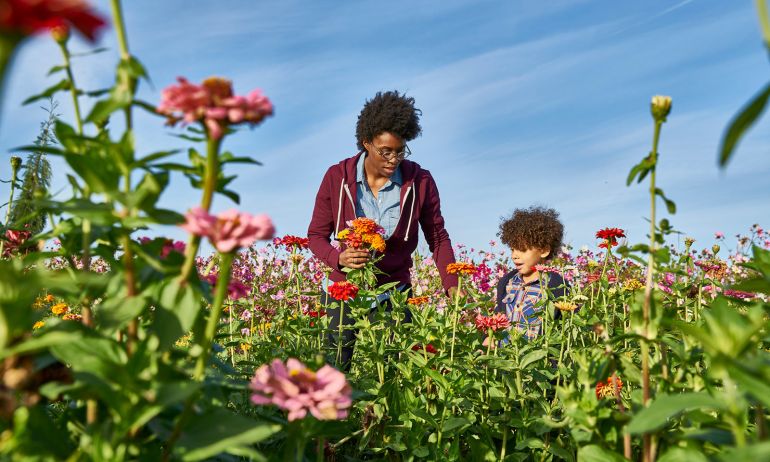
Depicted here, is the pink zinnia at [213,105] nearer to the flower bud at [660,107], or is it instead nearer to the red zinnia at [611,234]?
the flower bud at [660,107]

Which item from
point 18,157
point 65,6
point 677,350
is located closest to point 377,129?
point 18,157

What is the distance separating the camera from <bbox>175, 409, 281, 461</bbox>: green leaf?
113cm

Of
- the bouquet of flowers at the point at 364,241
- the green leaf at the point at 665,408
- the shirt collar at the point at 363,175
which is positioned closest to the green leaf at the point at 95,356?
the green leaf at the point at 665,408

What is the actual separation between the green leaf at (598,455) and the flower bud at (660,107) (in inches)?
32.1

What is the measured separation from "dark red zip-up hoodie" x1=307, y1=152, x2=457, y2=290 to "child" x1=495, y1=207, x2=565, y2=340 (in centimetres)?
66

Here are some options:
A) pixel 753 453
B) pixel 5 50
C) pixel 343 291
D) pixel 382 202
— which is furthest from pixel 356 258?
pixel 5 50

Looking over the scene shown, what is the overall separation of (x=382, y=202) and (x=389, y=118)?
0.62 m

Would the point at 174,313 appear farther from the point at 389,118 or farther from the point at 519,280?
the point at 519,280

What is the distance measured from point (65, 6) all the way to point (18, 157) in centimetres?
207

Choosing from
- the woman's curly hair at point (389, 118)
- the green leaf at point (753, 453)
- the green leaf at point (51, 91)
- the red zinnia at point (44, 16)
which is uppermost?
the woman's curly hair at point (389, 118)

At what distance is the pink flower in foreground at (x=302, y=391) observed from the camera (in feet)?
4.22

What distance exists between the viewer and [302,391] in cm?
133

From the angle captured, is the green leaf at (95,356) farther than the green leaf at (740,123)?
Yes

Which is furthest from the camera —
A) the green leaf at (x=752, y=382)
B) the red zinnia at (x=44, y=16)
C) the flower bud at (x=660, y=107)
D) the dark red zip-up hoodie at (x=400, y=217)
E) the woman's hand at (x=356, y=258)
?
the dark red zip-up hoodie at (x=400, y=217)
